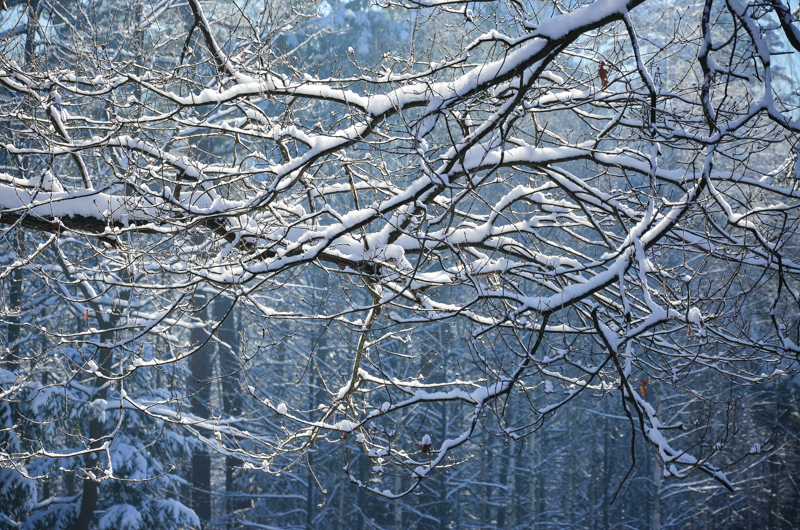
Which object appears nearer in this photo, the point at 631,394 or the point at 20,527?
the point at 631,394

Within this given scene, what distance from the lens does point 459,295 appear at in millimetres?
17531

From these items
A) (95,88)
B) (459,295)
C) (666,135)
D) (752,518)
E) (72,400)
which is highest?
(459,295)

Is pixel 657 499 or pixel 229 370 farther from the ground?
pixel 229 370

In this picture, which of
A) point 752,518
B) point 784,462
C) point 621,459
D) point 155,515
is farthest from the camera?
point 621,459

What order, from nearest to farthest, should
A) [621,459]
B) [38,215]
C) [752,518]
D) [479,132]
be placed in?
[479,132], [38,215], [752,518], [621,459]

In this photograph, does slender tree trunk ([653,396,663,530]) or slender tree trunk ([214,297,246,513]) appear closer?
slender tree trunk ([653,396,663,530])

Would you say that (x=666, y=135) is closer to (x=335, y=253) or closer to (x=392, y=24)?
(x=335, y=253)

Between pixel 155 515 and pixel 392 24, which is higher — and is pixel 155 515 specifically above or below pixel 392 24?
below

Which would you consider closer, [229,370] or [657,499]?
[657,499]

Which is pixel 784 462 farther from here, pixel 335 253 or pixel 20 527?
pixel 20 527

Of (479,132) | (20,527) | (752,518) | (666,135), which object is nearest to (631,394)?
(666,135)

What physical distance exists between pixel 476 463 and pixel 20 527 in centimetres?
1144

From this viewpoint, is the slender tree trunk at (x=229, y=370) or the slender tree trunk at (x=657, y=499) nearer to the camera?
the slender tree trunk at (x=657, y=499)

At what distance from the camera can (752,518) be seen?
15359mm
